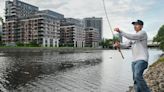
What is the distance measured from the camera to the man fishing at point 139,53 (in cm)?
992

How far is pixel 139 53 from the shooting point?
10.2 meters

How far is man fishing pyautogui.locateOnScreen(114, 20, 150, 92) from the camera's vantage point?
9.92 metres

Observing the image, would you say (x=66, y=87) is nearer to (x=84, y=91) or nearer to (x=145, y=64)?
(x=84, y=91)

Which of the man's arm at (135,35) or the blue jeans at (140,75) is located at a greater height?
the man's arm at (135,35)

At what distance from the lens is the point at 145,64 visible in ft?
33.0

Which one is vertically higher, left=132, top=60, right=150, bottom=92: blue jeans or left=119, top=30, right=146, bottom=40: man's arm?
left=119, top=30, right=146, bottom=40: man's arm

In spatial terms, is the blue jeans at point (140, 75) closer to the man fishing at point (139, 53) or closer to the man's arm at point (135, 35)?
the man fishing at point (139, 53)

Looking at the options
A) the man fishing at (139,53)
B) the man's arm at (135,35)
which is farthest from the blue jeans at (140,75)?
the man's arm at (135,35)

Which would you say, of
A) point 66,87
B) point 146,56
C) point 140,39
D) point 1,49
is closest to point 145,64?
point 146,56

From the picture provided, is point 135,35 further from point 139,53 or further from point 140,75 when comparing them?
point 140,75

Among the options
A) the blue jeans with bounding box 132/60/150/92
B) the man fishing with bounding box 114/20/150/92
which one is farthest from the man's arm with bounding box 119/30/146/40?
the blue jeans with bounding box 132/60/150/92

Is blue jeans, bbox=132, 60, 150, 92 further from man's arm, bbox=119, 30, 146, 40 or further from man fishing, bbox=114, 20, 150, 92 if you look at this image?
man's arm, bbox=119, 30, 146, 40

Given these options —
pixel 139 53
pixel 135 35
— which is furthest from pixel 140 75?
pixel 135 35

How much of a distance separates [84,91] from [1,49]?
12872 cm
